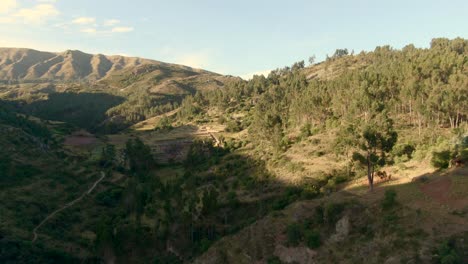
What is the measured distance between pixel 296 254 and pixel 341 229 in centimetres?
635

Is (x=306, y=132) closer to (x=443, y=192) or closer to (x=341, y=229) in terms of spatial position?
(x=443, y=192)

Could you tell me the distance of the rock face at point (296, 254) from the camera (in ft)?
136

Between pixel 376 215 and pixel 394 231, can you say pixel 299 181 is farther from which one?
pixel 394 231

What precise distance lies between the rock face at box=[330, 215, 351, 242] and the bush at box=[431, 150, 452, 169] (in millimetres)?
19778

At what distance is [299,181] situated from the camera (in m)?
69.1

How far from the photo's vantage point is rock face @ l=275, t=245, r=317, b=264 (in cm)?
4147

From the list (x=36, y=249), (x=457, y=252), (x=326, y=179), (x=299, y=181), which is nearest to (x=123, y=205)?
(x=36, y=249)

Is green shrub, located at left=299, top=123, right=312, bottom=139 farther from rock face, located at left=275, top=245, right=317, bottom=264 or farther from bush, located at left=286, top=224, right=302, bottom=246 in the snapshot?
rock face, located at left=275, top=245, right=317, bottom=264

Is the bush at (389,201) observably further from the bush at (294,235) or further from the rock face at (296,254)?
the bush at (294,235)

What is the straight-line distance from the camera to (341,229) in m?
42.8

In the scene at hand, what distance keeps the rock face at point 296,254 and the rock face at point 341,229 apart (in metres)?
3.22

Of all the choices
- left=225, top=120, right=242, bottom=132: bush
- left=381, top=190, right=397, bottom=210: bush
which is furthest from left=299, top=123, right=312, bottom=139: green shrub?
left=381, top=190, right=397, bottom=210: bush

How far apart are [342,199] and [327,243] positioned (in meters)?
8.00

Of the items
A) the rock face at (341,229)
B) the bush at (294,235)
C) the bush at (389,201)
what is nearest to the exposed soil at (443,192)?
the bush at (389,201)
